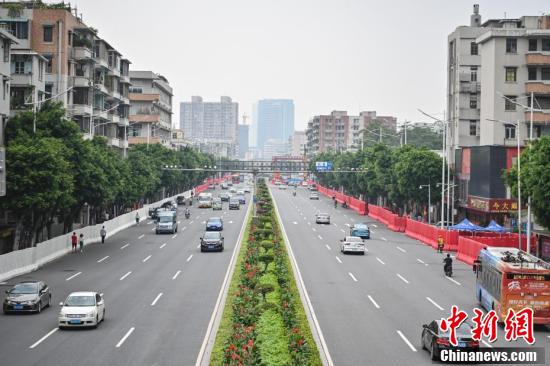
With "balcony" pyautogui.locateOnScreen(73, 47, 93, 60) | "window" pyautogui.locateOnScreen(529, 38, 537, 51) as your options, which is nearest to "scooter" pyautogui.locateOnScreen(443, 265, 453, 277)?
"window" pyautogui.locateOnScreen(529, 38, 537, 51)

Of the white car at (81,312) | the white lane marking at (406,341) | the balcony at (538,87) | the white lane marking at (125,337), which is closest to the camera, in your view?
the white lane marking at (406,341)

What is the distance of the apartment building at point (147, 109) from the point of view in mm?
140625

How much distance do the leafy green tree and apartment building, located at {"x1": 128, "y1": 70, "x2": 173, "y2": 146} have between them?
9337 centimetres

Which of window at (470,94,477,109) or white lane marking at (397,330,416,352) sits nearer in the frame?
white lane marking at (397,330,416,352)

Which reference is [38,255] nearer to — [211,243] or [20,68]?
[211,243]

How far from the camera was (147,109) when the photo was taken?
144 metres

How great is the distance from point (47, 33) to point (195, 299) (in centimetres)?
5046

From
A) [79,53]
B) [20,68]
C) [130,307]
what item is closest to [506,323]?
[130,307]

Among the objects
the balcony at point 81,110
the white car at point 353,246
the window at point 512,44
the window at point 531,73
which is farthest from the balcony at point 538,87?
the balcony at point 81,110

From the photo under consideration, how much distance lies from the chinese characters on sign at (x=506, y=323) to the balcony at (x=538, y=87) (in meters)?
50.3

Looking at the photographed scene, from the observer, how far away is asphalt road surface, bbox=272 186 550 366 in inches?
1075

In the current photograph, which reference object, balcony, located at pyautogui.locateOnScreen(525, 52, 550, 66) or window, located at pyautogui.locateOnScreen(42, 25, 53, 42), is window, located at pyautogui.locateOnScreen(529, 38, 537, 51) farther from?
window, located at pyautogui.locateOnScreen(42, 25, 53, 42)

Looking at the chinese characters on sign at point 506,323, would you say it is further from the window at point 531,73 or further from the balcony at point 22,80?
the window at point 531,73

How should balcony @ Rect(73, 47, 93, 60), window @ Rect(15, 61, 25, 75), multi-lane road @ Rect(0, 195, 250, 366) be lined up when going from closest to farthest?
multi-lane road @ Rect(0, 195, 250, 366)
window @ Rect(15, 61, 25, 75)
balcony @ Rect(73, 47, 93, 60)
